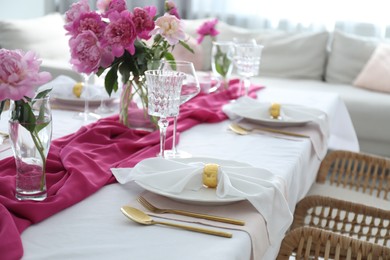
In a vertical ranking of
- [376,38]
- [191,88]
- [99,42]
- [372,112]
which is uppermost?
[99,42]

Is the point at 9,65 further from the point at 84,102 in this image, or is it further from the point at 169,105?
the point at 84,102

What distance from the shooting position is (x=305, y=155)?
163 cm

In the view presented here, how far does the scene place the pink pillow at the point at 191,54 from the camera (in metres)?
3.80

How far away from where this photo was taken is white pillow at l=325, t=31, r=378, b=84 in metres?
4.08

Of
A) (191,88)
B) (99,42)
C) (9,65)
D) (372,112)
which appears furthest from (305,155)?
(372,112)

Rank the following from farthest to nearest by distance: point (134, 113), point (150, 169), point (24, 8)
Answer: point (24, 8)
point (134, 113)
point (150, 169)

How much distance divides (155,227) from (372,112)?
2.83m

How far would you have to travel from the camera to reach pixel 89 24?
1397 mm

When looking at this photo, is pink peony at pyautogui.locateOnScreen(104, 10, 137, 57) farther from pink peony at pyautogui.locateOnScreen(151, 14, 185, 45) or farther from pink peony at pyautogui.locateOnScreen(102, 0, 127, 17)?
pink peony at pyautogui.locateOnScreen(151, 14, 185, 45)

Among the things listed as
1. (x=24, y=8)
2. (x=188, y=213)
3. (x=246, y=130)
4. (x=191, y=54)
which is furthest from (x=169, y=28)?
(x=24, y=8)

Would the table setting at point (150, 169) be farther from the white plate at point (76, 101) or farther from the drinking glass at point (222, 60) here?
the drinking glass at point (222, 60)

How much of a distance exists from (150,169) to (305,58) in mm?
3152

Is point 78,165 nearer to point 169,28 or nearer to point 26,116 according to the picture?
point 26,116

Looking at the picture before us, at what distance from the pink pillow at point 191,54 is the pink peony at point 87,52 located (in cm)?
232
